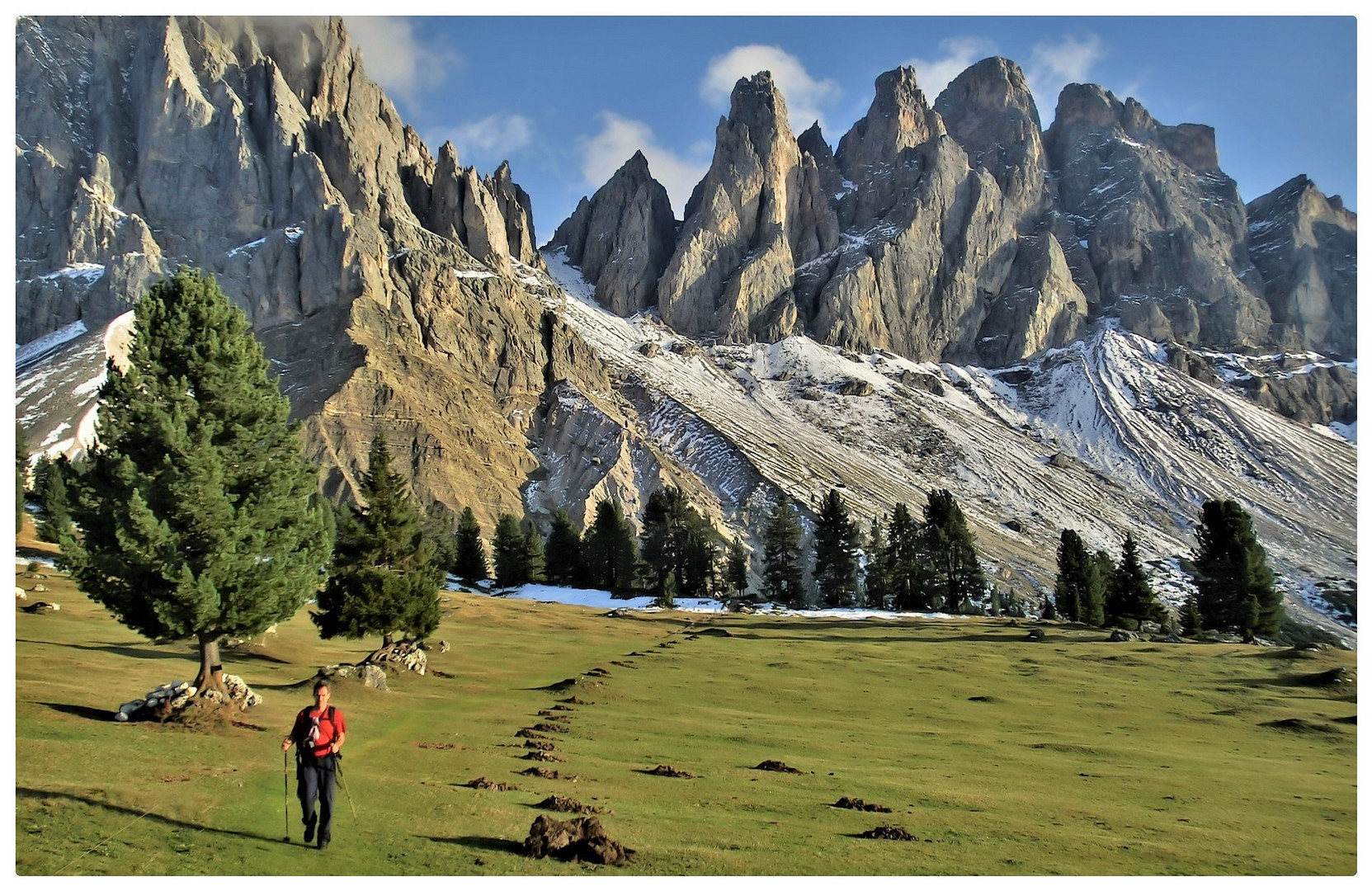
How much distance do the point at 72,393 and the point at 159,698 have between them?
186015 millimetres

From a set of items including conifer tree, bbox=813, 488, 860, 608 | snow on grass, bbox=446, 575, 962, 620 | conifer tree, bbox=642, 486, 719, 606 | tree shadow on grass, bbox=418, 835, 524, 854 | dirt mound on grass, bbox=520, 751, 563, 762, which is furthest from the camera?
conifer tree, bbox=642, 486, 719, 606

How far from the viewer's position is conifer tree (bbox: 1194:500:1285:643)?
7125 centimetres

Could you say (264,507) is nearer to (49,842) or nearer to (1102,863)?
(49,842)

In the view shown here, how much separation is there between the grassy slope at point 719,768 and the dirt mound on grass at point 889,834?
32cm

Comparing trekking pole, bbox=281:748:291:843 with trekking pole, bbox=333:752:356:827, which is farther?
trekking pole, bbox=281:748:291:843

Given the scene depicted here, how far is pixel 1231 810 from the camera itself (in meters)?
17.6

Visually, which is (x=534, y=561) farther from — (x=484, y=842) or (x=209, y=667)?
(x=484, y=842)

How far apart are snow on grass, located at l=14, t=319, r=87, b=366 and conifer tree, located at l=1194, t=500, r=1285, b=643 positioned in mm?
232055

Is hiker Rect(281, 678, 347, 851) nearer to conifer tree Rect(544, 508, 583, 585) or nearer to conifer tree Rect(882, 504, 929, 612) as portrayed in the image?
conifer tree Rect(882, 504, 929, 612)

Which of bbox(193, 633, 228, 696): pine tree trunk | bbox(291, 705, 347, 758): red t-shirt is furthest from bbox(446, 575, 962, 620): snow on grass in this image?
bbox(291, 705, 347, 758): red t-shirt

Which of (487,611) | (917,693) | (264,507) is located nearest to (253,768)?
(264,507)

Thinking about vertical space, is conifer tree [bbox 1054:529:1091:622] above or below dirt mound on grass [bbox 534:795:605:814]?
above

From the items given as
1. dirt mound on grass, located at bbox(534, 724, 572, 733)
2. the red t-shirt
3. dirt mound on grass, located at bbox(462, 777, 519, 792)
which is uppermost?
the red t-shirt

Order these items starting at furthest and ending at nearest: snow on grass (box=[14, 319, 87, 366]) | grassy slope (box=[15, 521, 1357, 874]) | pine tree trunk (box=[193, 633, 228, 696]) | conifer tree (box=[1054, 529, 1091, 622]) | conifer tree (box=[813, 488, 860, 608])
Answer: snow on grass (box=[14, 319, 87, 366]), conifer tree (box=[813, 488, 860, 608]), conifer tree (box=[1054, 529, 1091, 622]), pine tree trunk (box=[193, 633, 228, 696]), grassy slope (box=[15, 521, 1357, 874])
